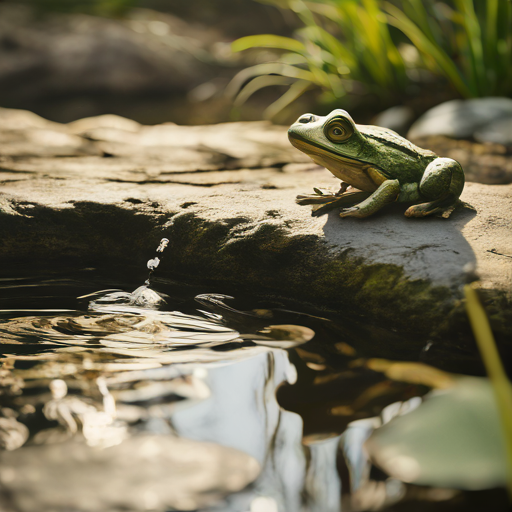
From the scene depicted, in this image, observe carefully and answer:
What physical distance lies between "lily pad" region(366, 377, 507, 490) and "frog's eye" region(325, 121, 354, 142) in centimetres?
140

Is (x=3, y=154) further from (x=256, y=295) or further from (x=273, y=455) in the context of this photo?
(x=273, y=455)

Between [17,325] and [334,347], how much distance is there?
1296 mm

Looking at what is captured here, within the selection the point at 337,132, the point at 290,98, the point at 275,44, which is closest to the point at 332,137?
the point at 337,132

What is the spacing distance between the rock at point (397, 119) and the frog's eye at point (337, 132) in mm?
3288

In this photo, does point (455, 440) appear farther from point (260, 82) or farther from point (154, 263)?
point (260, 82)

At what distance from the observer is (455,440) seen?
874mm

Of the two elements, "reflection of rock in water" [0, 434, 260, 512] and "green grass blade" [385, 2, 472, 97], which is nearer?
"reflection of rock in water" [0, 434, 260, 512]

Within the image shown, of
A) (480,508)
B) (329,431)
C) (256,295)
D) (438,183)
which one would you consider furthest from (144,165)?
(480,508)

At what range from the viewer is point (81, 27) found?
8164mm

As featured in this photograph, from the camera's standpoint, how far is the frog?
6.94ft

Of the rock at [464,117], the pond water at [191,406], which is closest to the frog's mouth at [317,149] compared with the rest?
the pond water at [191,406]

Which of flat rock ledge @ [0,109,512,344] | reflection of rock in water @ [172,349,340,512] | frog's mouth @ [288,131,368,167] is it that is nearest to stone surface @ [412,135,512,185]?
flat rock ledge @ [0,109,512,344]

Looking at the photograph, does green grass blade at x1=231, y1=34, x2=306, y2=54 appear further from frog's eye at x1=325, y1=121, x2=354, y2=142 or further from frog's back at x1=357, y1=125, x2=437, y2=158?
frog's eye at x1=325, y1=121, x2=354, y2=142

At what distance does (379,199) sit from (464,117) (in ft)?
9.65
